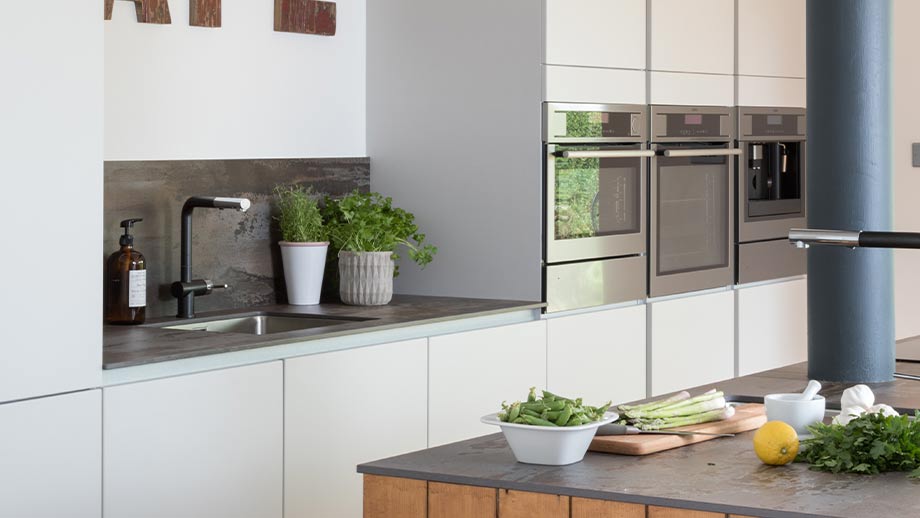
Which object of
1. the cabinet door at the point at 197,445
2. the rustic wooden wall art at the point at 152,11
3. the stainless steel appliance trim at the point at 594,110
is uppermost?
the rustic wooden wall art at the point at 152,11

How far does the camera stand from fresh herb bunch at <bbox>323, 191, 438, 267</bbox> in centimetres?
429


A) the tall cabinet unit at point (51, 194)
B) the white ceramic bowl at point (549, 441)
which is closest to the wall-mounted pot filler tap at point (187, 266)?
the tall cabinet unit at point (51, 194)

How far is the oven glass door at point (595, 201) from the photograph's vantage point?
4445 millimetres

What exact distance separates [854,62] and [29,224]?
183cm

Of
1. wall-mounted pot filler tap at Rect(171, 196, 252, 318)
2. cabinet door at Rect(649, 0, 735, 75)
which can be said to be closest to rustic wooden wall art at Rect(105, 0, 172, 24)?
wall-mounted pot filler tap at Rect(171, 196, 252, 318)

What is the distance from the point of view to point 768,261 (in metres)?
5.62

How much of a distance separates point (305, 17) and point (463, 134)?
631 mm

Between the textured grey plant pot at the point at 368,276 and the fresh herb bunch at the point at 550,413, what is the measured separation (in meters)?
2.02

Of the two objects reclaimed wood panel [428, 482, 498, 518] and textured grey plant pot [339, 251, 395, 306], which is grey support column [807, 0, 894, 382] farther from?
textured grey plant pot [339, 251, 395, 306]

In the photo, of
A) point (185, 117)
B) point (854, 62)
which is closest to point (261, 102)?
point (185, 117)

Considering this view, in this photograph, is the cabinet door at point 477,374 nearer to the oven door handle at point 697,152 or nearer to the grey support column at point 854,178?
the oven door handle at point 697,152

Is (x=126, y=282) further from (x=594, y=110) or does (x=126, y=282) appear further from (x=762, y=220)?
(x=762, y=220)

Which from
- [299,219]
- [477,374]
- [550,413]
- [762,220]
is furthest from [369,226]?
[550,413]

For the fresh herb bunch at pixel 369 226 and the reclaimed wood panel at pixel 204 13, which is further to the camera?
the fresh herb bunch at pixel 369 226
